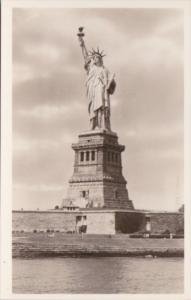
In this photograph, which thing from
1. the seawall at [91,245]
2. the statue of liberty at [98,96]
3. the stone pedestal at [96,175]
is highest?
the statue of liberty at [98,96]

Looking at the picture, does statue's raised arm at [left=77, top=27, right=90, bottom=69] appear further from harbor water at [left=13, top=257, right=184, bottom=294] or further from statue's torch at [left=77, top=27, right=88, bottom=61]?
harbor water at [left=13, top=257, right=184, bottom=294]

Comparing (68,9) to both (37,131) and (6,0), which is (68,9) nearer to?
(6,0)

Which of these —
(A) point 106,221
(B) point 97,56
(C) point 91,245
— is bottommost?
(C) point 91,245

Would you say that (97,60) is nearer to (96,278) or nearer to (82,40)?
(82,40)

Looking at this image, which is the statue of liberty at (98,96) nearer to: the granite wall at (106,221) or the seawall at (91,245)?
the granite wall at (106,221)

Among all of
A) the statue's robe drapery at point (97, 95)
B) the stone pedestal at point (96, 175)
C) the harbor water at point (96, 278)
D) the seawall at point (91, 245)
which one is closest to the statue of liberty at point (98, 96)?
the statue's robe drapery at point (97, 95)

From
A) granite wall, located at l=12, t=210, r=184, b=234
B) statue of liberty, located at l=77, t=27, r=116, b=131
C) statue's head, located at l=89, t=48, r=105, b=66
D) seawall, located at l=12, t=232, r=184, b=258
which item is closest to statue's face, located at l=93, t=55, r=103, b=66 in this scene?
statue's head, located at l=89, t=48, r=105, b=66

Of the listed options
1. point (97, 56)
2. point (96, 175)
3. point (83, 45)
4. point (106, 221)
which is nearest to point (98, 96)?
point (96, 175)

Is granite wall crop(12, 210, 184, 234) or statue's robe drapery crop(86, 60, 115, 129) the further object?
granite wall crop(12, 210, 184, 234)

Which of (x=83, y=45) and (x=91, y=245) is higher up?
(x=83, y=45)
